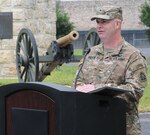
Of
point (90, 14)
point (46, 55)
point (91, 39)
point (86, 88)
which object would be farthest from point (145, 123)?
point (90, 14)

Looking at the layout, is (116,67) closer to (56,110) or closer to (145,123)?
(56,110)

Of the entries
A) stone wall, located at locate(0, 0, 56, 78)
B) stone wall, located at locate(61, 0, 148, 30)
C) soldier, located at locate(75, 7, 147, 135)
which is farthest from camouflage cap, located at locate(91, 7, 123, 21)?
stone wall, located at locate(61, 0, 148, 30)

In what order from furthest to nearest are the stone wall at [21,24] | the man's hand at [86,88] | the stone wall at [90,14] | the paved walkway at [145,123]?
the stone wall at [90,14], the stone wall at [21,24], the paved walkway at [145,123], the man's hand at [86,88]

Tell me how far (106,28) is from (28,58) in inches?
305

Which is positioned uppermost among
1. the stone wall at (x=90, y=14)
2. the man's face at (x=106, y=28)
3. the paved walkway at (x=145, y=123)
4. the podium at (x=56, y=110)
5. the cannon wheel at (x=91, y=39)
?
the man's face at (x=106, y=28)

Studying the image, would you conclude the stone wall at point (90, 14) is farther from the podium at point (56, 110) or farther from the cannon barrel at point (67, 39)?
the podium at point (56, 110)

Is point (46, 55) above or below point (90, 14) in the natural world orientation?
above

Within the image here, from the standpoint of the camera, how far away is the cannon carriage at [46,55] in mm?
11094

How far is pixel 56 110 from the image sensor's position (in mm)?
3223

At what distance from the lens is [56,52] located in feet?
36.4

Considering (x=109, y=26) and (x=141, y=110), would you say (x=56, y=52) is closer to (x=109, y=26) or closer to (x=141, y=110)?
(x=141, y=110)

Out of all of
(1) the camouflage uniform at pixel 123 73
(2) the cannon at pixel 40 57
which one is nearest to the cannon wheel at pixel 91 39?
(2) the cannon at pixel 40 57

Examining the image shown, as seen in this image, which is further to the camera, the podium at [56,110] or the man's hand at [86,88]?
the man's hand at [86,88]

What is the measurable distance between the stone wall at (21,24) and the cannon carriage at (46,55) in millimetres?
4681
